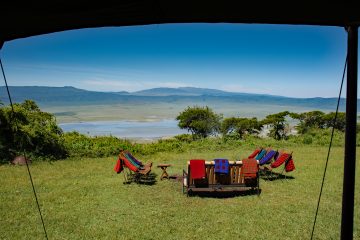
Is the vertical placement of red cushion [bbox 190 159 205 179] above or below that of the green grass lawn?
above

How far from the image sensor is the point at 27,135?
14.4 metres

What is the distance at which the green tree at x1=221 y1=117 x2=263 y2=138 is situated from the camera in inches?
1066

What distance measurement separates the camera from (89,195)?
9.37 m

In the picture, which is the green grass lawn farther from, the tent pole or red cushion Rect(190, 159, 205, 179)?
the tent pole

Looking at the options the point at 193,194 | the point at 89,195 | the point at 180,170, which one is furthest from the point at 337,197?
the point at 89,195

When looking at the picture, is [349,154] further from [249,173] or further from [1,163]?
[1,163]

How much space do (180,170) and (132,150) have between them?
4970 mm

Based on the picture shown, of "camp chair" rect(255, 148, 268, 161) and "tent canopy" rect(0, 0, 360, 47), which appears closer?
"tent canopy" rect(0, 0, 360, 47)

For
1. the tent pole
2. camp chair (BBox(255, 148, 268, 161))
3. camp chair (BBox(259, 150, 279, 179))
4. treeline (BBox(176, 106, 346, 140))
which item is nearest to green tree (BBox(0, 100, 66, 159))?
camp chair (BBox(255, 148, 268, 161))

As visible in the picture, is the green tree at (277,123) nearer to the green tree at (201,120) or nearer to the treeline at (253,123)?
the treeline at (253,123)

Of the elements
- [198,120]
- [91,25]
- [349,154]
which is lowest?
[198,120]

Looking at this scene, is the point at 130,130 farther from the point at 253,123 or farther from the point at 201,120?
the point at 253,123

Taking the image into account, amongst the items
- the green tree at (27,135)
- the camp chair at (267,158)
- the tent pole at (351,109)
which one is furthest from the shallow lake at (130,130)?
the tent pole at (351,109)

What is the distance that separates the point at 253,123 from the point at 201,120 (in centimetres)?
433
